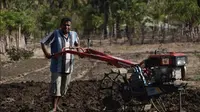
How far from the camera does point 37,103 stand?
9.00m

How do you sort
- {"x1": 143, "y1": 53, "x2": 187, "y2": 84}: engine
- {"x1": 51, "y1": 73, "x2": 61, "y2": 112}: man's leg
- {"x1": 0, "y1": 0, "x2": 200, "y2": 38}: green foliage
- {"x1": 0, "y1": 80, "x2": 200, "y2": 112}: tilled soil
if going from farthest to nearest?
{"x1": 0, "y1": 0, "x2": 200, "y2": 38}: green foliage
{"x1": 0, "y1": 80, "x2": 200, "y2": 112}: tilled soil
{"x1": 51, "y1": 73, "x2": 61, "y2": 112}: man's leg
{"x1": 143, "y1": 53, "x2": 187, "y2": 84}: engine

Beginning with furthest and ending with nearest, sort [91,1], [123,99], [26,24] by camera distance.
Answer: [91,1]
[26,24]
[123,99]

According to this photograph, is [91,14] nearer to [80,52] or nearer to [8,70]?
[8,70]

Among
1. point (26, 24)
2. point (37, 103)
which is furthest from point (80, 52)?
point (26, 24)

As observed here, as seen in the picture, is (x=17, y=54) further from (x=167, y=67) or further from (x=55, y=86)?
(x=167, y=67)

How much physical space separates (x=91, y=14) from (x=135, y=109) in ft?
159

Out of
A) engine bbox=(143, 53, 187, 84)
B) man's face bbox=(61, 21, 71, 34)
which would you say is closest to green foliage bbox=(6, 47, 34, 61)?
man's face bbox=(61, 21, 71, 34)

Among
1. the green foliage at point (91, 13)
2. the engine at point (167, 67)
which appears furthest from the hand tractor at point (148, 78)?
the green foliage at point (91, 13)

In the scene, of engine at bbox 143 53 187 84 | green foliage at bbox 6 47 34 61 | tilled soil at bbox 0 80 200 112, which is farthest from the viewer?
green foliage at bbox 6 47 34 61

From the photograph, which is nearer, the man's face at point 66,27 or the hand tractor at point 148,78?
the hand tractor at point 148,78

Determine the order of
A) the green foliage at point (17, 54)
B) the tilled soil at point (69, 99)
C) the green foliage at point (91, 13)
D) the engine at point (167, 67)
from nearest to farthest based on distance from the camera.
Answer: the engine at point (167, 67) → the tilled soil at point (69, 99) → the green foliage at point (17, 54) → the green foliage at point (91, 13)

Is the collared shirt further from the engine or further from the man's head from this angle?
the engine

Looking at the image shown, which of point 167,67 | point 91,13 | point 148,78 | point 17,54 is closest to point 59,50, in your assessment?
point 148,78

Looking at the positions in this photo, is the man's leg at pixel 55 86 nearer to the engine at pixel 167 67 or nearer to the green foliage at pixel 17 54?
the engine at pixel 167 67
